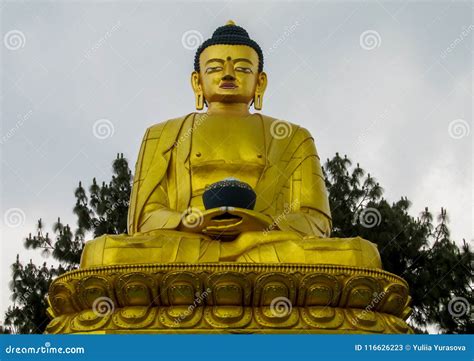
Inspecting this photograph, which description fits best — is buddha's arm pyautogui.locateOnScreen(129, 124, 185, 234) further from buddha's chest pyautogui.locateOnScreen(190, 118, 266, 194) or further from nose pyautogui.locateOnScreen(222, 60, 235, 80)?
nose pyautogui.locateOnScreen(222, 60, 235, 80)

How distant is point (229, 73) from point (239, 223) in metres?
→ 1.95

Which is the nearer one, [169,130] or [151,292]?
[151,292]

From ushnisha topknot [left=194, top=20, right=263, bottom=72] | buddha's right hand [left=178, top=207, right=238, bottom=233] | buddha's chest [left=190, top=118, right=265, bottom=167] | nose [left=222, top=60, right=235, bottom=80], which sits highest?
ushnisha topknot [left=194, top=20, right=263, bottom=72]

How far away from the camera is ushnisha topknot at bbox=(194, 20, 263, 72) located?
7773 mm

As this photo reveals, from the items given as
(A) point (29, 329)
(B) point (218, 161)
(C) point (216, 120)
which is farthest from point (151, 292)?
(A) point (29, 329)

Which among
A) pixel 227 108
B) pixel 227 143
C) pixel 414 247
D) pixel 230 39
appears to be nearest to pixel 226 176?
pixel 227 143

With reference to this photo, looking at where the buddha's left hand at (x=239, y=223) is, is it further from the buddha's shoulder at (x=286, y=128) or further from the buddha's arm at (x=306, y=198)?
the buddha's shoulder at (x=286, y=128)

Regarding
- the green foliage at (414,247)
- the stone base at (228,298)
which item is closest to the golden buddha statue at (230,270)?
the stone base at (228,298)

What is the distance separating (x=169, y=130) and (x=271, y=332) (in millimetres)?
2660

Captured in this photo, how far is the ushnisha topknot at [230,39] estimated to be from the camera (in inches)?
306

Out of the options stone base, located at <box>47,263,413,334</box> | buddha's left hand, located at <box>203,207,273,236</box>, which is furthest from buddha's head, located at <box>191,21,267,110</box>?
stone base, located at <box>47,263,413,334</box>

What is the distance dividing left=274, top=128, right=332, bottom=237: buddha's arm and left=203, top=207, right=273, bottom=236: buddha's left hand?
0.40 metres

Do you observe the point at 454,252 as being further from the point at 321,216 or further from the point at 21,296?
the point at 21,296

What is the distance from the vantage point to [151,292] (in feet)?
18.4
